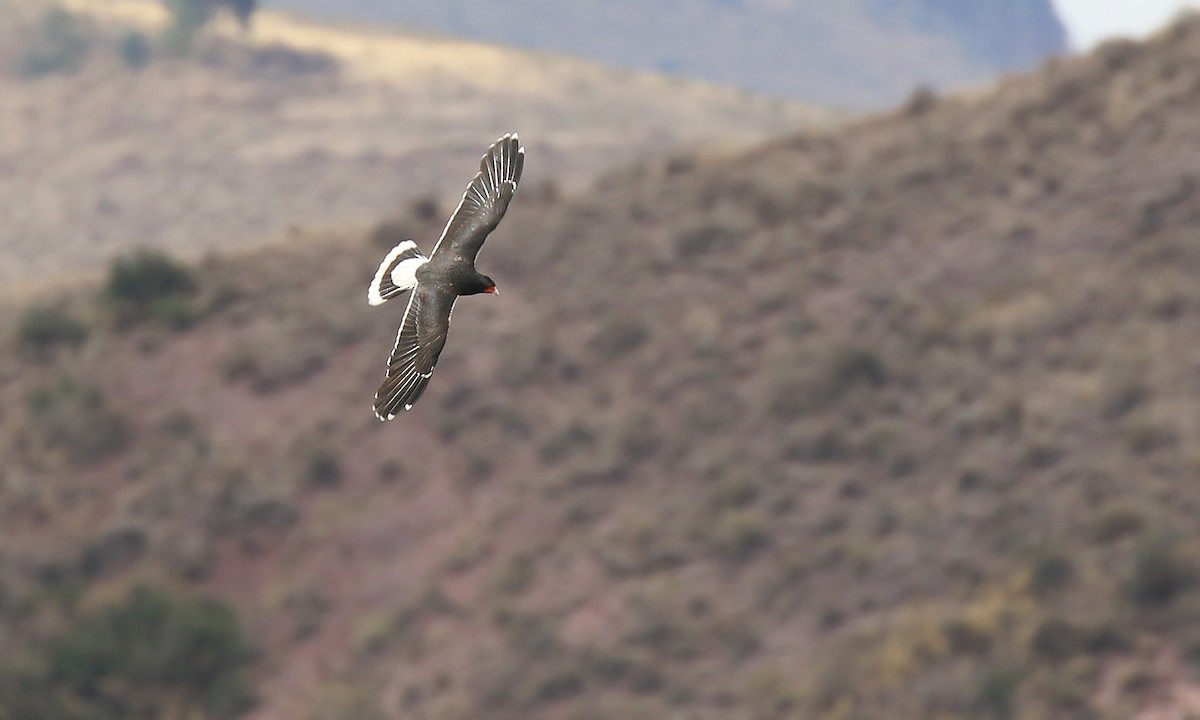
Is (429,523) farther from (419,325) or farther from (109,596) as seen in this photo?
(419,325)

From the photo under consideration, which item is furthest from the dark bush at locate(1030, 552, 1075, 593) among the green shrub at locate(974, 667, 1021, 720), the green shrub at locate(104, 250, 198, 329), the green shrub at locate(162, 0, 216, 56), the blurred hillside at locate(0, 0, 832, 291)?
the green shrub at locate(162, 0, 216, 56)

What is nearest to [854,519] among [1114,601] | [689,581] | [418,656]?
[689,581]

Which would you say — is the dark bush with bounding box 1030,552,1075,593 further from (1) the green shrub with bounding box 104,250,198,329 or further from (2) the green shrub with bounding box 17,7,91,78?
(2) the green shrub with bounding box 17,7,91,78

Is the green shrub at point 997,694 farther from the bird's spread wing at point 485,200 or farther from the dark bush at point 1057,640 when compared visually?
the bird's spread wing at point 485,200

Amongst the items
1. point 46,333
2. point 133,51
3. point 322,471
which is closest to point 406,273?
point 322,471

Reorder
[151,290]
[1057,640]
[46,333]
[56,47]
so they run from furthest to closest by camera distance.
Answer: [56,47], [151,290], [46,333], [1057,640]

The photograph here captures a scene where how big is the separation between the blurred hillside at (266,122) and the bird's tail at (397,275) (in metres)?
84.6

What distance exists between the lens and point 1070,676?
2209cm

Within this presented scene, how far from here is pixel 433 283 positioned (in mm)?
9867

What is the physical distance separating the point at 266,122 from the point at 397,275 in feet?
373

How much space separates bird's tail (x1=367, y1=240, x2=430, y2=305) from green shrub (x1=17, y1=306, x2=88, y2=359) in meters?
29.2

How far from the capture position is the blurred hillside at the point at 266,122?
10312 cm

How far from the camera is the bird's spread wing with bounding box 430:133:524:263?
10117mm

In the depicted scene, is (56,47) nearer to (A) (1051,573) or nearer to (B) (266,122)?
(B) (266,122)
